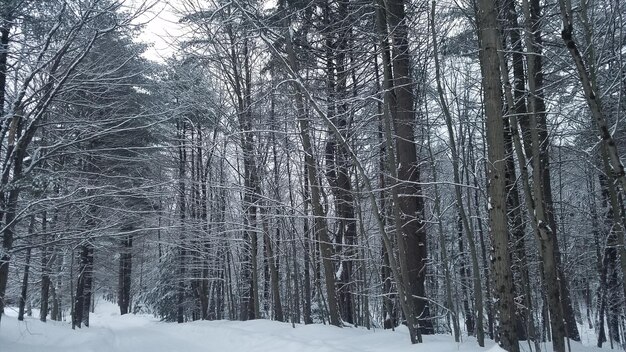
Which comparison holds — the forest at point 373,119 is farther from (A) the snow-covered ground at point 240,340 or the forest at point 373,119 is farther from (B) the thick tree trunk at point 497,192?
(A) the snow-covered ground at point 240,340

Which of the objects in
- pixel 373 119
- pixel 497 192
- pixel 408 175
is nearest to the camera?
pixel 497 192

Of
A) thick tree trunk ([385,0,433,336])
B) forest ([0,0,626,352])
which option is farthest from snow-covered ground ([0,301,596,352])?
thick tree trunk ([385,0,433,336])

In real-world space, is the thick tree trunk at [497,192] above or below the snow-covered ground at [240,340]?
above

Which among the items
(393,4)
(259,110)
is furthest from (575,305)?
(393,4)

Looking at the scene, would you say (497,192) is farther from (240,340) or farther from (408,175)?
(240,340)

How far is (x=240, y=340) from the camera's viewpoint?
36.8 feet

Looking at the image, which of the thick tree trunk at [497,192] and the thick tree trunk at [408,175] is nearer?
the thick tree trunk at [497,192]

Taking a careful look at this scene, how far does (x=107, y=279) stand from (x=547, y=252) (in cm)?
2376

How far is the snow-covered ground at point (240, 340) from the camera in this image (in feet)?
25.0

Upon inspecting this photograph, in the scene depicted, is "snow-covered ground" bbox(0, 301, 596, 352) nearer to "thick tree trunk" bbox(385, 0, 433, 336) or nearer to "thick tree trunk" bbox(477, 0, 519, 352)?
"thick tree trunk" bbox(477, 0, 519, 352)

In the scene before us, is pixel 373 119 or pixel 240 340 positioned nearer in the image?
pixel 240 340

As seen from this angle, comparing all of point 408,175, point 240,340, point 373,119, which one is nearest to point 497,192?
point 408,175

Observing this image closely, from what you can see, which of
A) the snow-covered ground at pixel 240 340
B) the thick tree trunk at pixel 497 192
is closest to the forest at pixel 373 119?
the thick tree trunk at pixel 497 192

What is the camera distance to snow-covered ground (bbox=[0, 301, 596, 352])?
300 inches
